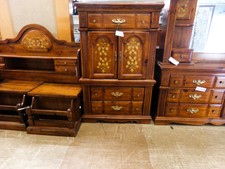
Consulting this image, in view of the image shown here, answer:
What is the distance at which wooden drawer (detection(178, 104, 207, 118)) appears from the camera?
7.07 ft

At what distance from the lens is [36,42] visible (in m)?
2.22

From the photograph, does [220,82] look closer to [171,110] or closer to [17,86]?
[171,110]

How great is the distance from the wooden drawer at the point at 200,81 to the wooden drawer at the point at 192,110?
283mm

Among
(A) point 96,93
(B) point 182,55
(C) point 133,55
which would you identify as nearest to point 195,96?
(B) point 182,55

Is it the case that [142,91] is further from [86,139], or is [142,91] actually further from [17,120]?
[17,120]

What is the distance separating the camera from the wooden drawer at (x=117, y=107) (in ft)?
7.19

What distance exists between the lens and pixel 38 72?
2330mm

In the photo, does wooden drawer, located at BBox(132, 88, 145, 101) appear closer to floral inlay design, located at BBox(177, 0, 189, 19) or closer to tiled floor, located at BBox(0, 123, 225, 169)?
tiled floor, located at BBox(0, 123, 225, 169)

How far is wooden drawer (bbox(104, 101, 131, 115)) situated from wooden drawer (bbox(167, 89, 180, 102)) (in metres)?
0.51

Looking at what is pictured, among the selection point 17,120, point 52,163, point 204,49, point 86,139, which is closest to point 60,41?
point 17,120

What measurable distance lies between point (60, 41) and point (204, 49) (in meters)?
1.85

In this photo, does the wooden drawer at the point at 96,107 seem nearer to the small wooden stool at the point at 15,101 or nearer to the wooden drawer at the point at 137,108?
the wooden drawer at the point at 137,108

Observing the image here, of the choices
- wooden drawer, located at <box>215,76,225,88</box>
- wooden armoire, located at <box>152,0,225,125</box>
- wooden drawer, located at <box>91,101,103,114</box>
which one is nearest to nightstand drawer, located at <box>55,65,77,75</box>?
wooden drawer, located at <box>91,101,103,114</box>

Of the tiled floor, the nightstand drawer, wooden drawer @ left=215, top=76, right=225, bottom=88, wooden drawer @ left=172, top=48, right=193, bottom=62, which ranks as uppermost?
wooden drawer @ left=172, top=48, right=193, bottom=62
